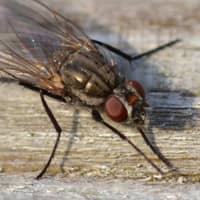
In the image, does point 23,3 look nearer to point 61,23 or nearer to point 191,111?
point 61,23

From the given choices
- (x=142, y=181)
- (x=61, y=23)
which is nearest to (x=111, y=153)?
(x=142, y=181)

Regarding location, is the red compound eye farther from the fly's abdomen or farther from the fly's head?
the fly's abdomen

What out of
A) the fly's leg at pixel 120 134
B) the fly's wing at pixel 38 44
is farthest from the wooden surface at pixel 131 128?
the fly's wing at pixel 38 44

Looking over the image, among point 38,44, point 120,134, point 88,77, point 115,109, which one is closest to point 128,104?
point 115,109

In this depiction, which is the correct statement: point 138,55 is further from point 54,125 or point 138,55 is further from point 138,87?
point 54,125

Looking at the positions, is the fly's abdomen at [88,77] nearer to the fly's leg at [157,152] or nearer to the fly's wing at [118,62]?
the fly's wing at [118,62]

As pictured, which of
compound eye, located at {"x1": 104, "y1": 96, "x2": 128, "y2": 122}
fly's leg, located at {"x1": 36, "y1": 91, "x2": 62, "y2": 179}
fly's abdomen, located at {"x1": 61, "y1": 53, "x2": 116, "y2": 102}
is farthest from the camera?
fly's abdomen, located at {"x1": 61, "y1": 53, "x2": 116, "y2": 102}

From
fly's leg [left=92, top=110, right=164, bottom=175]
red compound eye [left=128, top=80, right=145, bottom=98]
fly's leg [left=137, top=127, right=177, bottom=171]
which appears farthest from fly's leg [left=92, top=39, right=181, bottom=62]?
fly's leg [left=137, top=127, right=177, bottom=171]

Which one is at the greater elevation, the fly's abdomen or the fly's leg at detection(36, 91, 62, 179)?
A: the fly's abdomen
